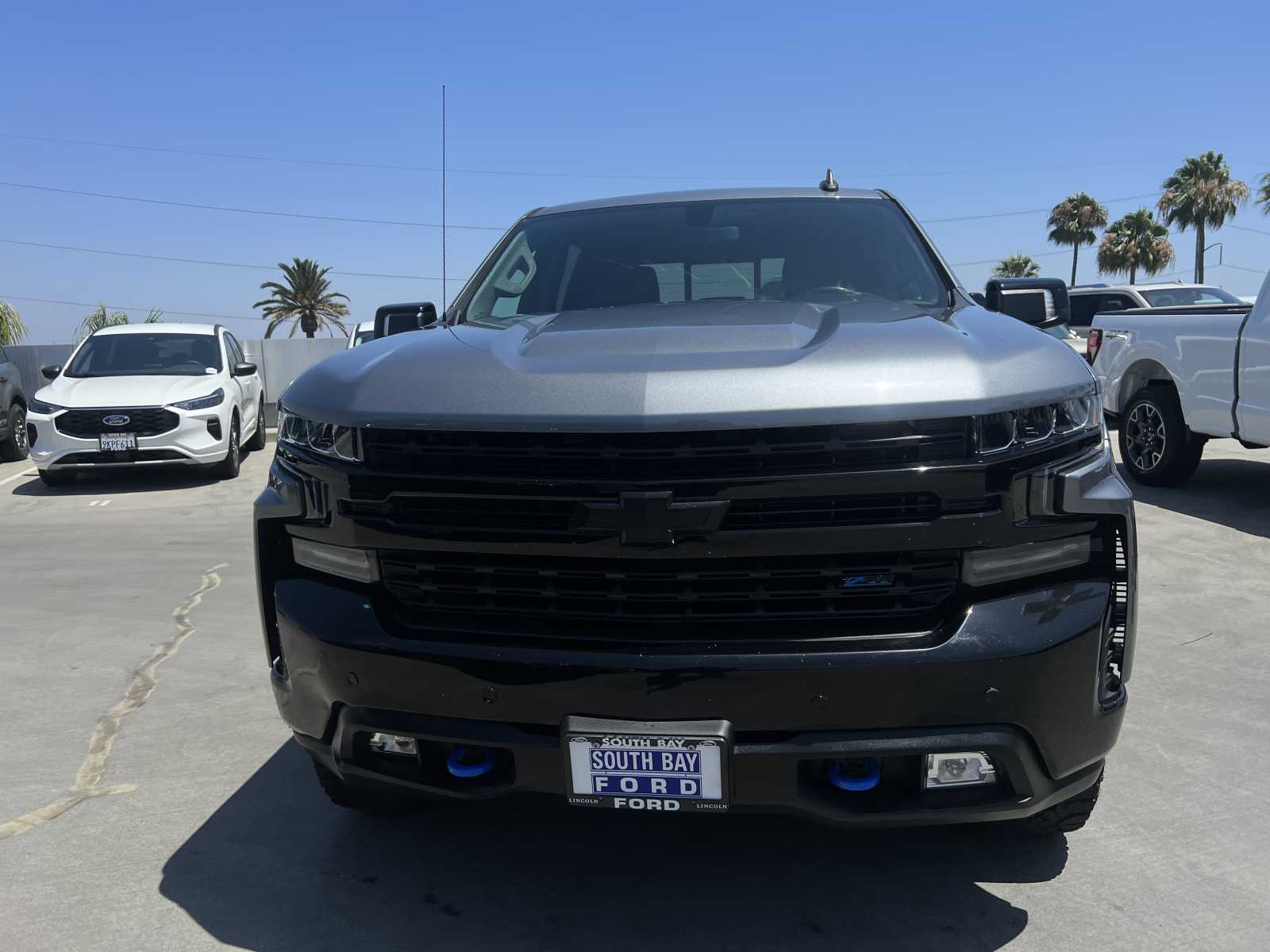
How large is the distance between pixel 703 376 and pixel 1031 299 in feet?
6.53

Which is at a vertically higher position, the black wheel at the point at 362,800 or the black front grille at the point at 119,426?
the black front grille at the point at 119,426

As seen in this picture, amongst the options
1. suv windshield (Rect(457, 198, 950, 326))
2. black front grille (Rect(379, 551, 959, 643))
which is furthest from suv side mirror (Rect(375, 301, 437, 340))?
black front grille (Rect(379, 551, 959, 643))

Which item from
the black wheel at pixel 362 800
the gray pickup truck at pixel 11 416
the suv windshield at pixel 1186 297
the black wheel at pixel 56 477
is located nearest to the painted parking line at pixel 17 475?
the black wheel at pixel 56 477

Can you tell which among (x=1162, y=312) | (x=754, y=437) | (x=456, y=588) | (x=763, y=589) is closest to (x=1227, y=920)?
(x=763, y=589)

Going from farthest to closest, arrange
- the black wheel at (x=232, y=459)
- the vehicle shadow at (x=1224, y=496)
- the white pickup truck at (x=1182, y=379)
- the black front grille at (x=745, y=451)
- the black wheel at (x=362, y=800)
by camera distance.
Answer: the black wheel at (x=232, y=459) < the white pickup truck at (x=1182, y=379) < the vehicle shadow at (x=1224, y=496) < the black wheel at (x=362, y=800) < the black front grille at (x=745, y=451)

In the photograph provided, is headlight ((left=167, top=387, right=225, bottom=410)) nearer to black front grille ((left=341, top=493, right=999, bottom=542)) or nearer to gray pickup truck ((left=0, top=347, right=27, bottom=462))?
gray pickup truck ((left=0, top=347, right=27, bottom=462))

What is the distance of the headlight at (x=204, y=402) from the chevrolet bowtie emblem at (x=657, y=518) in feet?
31.5

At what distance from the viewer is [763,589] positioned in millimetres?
2279

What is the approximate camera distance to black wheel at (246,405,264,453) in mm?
13533

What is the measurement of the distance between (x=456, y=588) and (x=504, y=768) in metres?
0.41

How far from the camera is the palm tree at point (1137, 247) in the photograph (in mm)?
59094

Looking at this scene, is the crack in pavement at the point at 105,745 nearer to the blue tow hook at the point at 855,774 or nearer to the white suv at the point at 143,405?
the blue tow hook at the point at 855,774

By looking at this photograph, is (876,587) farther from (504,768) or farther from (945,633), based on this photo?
(504,768)

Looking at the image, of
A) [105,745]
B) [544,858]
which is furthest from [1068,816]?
[105,745]
